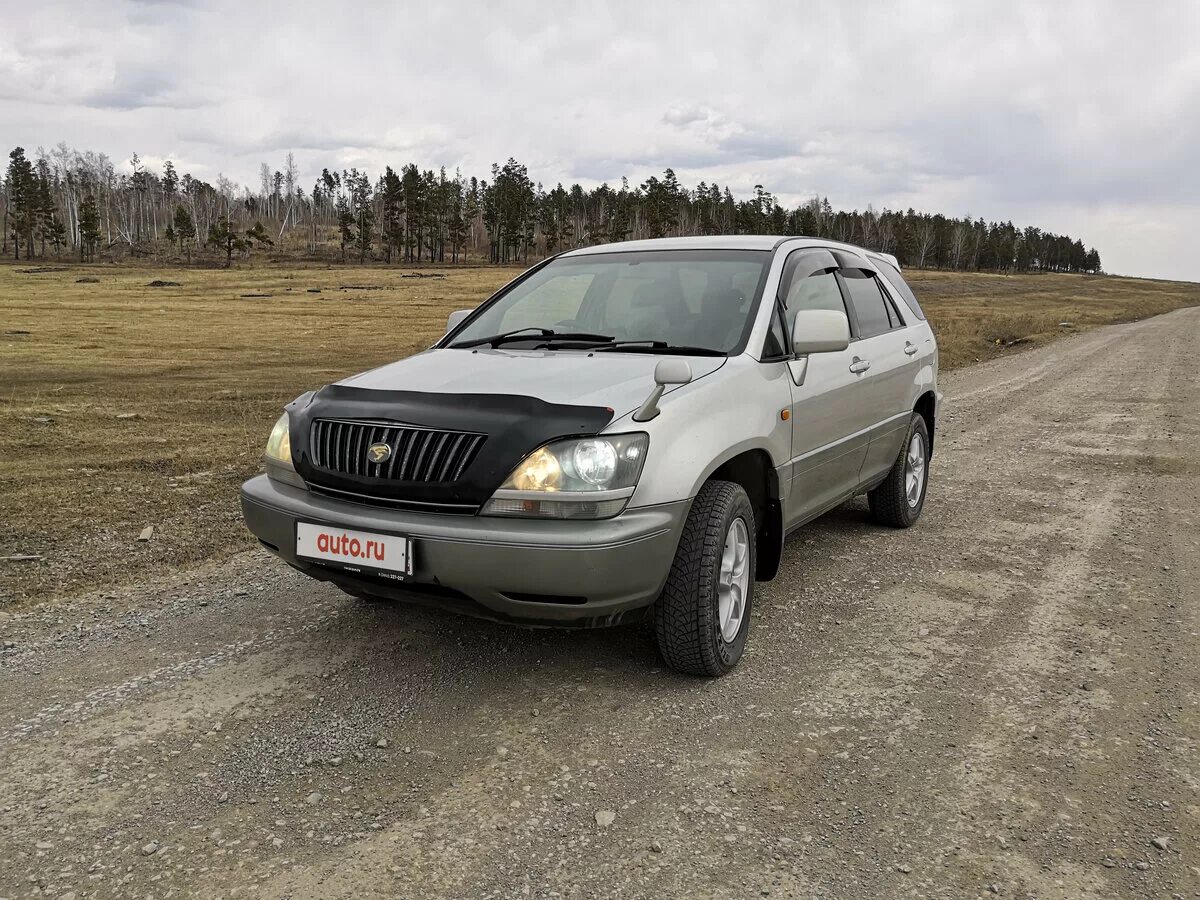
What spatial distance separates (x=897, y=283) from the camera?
251 inches

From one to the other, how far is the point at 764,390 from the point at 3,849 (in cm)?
311

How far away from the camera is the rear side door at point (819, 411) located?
170 inches

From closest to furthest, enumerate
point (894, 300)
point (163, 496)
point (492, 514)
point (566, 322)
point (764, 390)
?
point (492, 514)
point (764, 390)
point (566, 322)
point (894, 300)
point (163, 496)

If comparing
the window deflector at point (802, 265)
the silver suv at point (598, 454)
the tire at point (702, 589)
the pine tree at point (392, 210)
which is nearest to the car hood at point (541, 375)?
the silver suv at point (598, 454)

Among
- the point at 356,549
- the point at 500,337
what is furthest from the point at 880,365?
the point at 356,549

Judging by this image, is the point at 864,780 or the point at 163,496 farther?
the point at 163,496

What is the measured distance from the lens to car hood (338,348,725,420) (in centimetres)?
342

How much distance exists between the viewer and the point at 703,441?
350 centimetres

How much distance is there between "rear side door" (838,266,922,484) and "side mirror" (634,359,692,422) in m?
1.91

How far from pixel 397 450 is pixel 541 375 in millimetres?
703

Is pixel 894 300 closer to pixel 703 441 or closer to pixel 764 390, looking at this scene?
pixel 764 390

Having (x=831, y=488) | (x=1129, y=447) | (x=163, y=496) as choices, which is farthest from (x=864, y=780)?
(x=1129, y=447)

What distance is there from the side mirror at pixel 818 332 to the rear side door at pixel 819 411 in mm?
221


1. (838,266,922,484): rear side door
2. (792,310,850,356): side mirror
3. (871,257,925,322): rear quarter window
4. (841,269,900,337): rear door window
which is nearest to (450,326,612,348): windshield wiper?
(792,310,850,356): side mirror
